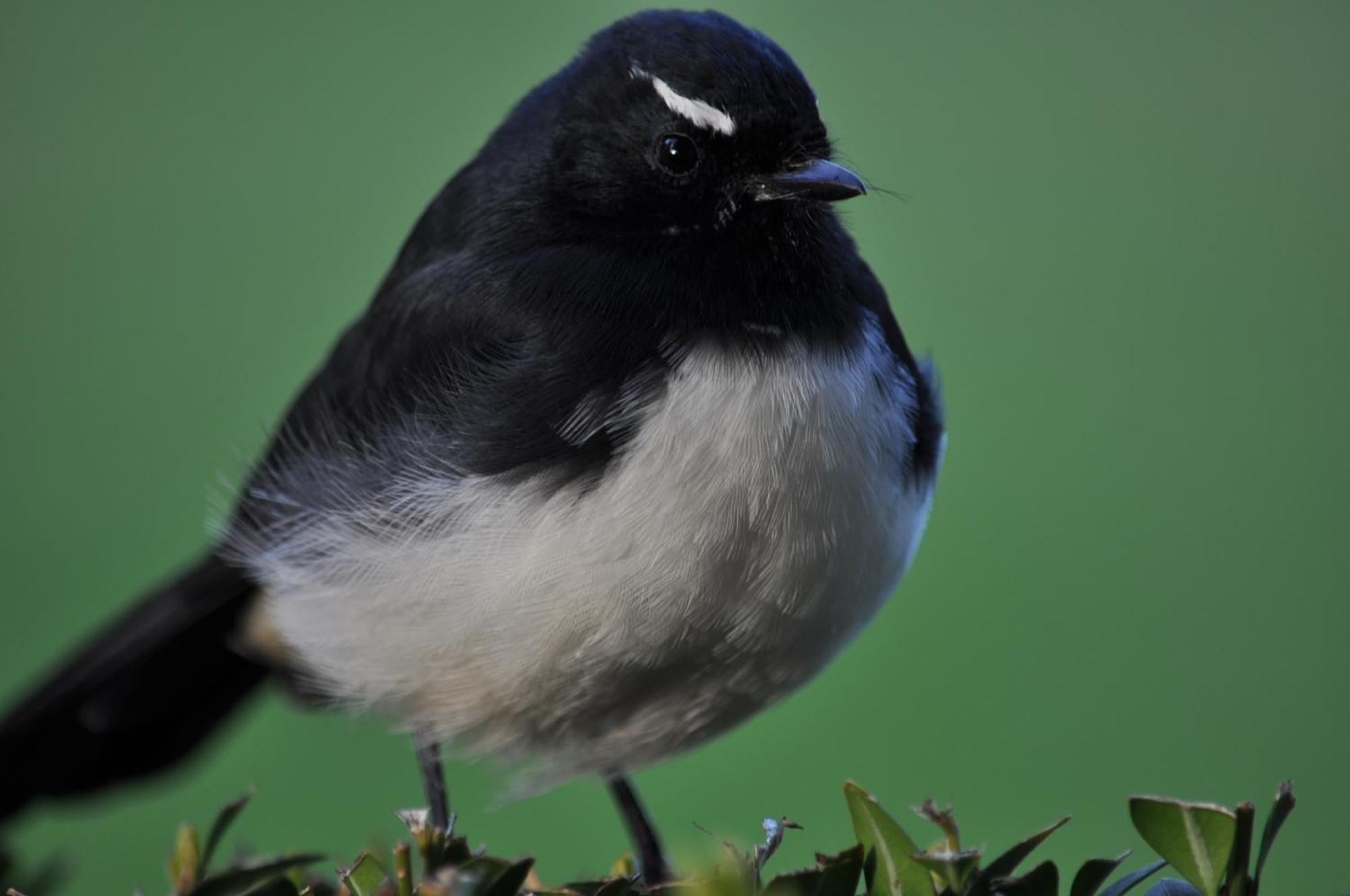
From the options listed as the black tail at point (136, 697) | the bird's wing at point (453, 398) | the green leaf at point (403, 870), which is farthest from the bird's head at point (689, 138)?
the green leaf at point (403, 870)

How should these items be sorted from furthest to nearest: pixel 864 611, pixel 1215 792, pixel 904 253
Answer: pixel 904 253 < pixel 1215 792 < pixel 864 611

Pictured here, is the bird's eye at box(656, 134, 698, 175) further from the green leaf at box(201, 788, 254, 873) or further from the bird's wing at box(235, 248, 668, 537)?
the green leaf at box(201, 788, 254, 873)

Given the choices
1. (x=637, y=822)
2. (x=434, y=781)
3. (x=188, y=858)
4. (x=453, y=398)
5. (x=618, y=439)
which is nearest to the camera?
(x=188, y=858)

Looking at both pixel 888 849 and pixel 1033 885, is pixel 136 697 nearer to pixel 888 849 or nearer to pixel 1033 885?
pixel 888 849

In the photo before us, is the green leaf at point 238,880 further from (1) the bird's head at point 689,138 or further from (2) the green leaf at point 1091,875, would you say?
(1) the bird's head at point 689,138

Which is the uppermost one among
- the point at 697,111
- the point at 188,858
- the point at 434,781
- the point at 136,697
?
the point at 697,111

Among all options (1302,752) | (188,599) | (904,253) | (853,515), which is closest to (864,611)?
(853,515)

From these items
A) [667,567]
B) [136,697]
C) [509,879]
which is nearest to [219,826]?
[509,879]

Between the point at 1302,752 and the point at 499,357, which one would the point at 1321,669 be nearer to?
the point at 1302,752
